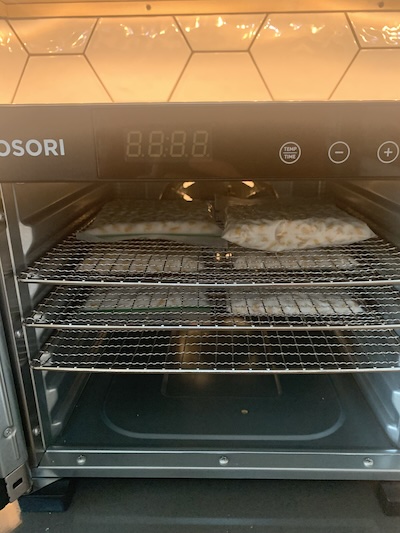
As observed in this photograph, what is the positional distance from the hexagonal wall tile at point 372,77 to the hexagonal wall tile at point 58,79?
1.67 feet

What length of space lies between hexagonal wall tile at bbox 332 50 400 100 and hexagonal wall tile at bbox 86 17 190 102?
0.34 meters

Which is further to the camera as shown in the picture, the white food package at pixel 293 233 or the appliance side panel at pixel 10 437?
the white food package at pixel 293 233

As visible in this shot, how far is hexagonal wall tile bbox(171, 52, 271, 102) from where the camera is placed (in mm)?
905

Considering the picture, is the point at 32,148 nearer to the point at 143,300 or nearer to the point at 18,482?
the point at 143,300

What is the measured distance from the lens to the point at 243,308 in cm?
89

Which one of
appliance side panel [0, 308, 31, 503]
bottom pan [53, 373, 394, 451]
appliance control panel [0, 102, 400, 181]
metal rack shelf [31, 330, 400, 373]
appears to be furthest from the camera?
metal rack shelf [31, 330, 400, 373]

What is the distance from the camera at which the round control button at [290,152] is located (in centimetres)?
60

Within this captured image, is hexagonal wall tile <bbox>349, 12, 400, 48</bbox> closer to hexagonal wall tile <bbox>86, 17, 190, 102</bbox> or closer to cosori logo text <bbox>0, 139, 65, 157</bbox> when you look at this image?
hexagonal wall tile <bbox>86, 17, 190, 102</bbox>

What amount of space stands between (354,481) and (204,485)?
28cm

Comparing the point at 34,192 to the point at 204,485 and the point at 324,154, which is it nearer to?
the point at 324,154

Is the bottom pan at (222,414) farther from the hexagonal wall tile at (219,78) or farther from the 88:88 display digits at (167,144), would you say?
the hexagonal wall tile at (219,78)

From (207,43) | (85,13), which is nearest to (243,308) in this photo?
(207,43)

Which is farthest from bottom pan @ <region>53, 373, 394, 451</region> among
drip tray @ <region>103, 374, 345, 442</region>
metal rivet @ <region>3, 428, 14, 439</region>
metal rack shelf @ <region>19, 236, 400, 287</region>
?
metal rack shelf @ <region>19, 236, 400, 287</region>

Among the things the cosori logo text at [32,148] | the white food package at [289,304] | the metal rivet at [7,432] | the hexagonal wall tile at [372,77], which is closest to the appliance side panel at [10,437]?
the metal rivet at [7,432]
